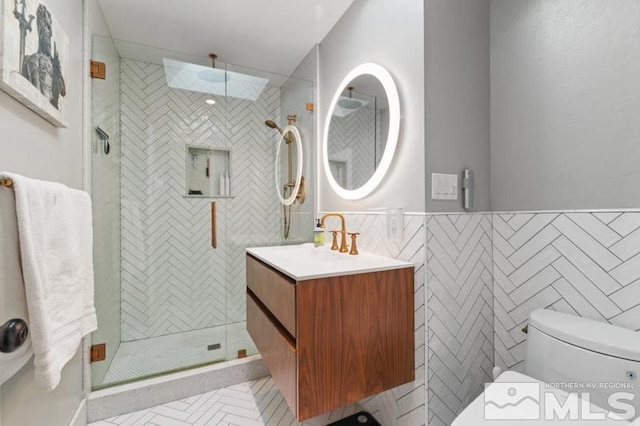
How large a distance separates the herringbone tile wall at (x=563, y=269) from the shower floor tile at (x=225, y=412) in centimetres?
98

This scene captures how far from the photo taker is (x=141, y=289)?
2.23m

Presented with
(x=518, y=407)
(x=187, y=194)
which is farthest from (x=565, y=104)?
(x=187, y=194)

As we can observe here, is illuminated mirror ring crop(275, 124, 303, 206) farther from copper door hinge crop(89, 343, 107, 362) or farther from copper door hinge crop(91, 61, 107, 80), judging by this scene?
copper door hinge crop(89, 343, 107, 362)

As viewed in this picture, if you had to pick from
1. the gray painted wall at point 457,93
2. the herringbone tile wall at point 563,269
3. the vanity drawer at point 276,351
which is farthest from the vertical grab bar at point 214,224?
the herringbone tile wall at point 563,269

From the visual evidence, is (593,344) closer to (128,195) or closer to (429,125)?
(429,125)

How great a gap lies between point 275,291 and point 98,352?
1.29 metres

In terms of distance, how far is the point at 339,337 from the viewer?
1.10 m

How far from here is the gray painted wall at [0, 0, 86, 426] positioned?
2.93 feet

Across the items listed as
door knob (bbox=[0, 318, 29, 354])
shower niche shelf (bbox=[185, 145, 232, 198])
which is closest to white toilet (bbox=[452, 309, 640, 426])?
door knob (bbox=[0, 318, 29, 354])

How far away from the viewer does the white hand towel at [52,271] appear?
2.61 feet

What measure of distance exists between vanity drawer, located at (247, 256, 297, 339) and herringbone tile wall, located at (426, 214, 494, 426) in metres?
0.59

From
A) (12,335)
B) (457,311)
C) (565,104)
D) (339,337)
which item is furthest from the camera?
(457,311)

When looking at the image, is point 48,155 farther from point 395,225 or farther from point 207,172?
point 395,225

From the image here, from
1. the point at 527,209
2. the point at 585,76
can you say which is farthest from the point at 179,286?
the point at 585,76
